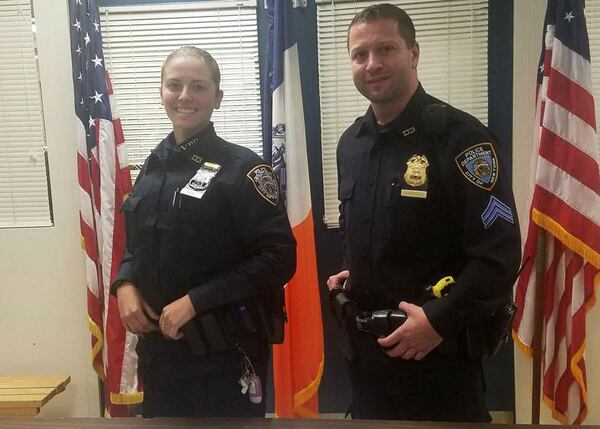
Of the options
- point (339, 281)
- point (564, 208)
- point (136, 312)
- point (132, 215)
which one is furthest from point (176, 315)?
point (564, 208)

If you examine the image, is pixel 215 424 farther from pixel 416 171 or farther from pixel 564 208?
pixel 564 208

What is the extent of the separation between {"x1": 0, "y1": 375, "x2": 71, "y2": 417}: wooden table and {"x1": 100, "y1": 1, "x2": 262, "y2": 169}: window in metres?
1.24

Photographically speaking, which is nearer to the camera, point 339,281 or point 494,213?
point 494,213

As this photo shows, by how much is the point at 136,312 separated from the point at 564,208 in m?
1.61

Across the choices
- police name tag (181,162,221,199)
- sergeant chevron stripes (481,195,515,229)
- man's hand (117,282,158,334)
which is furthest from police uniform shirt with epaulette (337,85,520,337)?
man's hand (117,282,158,334)

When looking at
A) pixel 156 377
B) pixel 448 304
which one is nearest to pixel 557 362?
pixel 448 304

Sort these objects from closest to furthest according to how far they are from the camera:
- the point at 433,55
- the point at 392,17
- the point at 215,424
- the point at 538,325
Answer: the point at 215,424, the point at 392,17, the point at 538,325, the point at 433,55

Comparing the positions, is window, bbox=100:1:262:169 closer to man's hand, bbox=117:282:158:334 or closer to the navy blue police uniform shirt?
the navy blue police uniform shirt

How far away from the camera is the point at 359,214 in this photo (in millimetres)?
1395

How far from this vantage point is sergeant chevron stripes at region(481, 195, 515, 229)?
119cm

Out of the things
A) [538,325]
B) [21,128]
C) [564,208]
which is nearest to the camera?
[564,208]

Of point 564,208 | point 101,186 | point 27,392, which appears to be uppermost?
point 101,186

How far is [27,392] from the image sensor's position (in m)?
2.18

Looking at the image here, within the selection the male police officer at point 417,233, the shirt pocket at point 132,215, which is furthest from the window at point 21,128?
the male police officer at point 417,233
